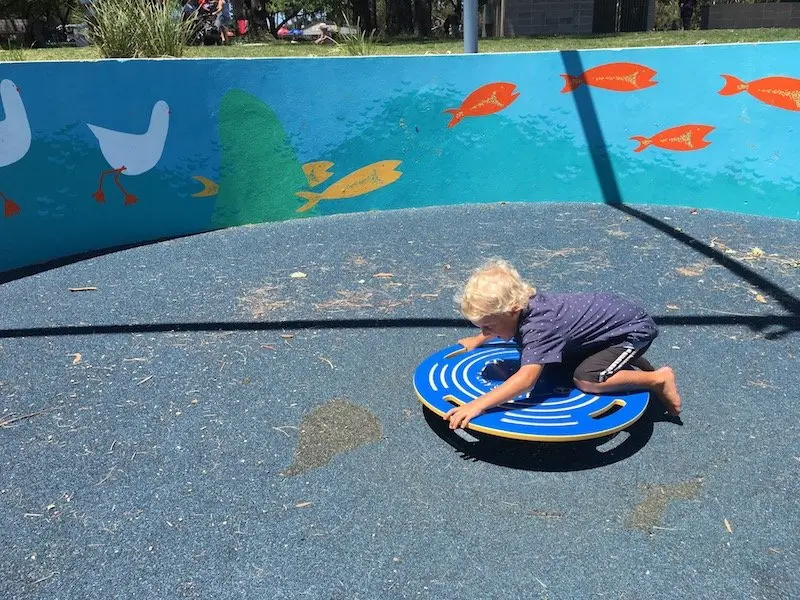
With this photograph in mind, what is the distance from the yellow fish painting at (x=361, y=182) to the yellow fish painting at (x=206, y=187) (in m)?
0.89

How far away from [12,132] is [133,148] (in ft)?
3.25

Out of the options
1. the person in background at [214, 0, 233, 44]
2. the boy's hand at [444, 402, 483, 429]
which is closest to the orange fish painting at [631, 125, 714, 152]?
the boy's hand at [444, 402, 483, 429]

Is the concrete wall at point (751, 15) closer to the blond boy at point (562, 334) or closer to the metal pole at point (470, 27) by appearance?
the metal pole at point (470, 27)

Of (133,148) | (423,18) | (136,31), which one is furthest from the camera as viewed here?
(423,18)

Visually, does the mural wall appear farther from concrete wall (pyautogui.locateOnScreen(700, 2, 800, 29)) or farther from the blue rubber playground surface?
concrete wall (pyautogui.locateOnScreen(700, 2, 800, 29))

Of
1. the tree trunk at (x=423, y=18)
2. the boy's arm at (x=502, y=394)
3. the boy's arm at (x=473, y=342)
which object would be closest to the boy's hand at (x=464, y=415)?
the boy's arm at (x=502, y=394)

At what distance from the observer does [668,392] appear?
140 inches

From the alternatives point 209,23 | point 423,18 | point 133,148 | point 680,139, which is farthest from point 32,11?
point 680,139

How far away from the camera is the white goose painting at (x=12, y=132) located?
19.9 ft

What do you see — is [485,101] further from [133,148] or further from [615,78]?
[133,148]

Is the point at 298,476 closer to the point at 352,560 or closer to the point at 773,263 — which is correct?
the point at 352,560

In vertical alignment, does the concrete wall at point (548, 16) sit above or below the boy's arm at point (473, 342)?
above

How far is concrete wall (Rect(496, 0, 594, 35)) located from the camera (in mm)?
21625

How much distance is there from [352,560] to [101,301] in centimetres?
342
